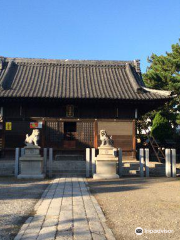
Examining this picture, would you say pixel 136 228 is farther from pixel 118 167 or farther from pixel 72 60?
pixel 72 60

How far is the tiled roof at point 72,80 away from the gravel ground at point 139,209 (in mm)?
6917

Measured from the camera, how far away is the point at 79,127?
15.1m

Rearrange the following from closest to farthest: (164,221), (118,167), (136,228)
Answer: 1. (136,228)
2. (164,221)
3. (118,167)

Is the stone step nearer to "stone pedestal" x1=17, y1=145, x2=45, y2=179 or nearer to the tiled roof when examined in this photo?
the tiled roof

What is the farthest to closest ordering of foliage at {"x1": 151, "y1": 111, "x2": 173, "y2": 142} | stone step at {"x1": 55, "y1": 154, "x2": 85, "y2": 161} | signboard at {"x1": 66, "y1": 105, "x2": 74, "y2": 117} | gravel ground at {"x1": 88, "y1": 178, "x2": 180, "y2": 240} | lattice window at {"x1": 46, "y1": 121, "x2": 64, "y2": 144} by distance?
1. foliage at {"x1": 151, "y1": 111, "x2": 173, "y2": 142}
2. signboard at {"x1": 66, "y1": 105, "x2": 74, "y2": 117}
3. lattice window at {"x1": 46, "y1": 121, "x2": 64, "y2": 144}
4. stone step at {"x1": 55, "y1": 154, "x2": 85, "y2": 161}
5. gravel ground at {"x1": 88, "y1": 178, "x2": 180, "y2": 240}

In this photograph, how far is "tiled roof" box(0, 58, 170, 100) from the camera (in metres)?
14.5

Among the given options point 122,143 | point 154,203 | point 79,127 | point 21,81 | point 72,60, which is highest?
point 72,60

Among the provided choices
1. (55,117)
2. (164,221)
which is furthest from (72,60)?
(164,221)

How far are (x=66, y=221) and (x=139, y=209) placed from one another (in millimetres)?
1941

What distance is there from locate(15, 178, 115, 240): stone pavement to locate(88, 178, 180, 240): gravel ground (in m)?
0.25

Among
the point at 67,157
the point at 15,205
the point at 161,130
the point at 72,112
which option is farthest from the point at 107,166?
the point at 161,130

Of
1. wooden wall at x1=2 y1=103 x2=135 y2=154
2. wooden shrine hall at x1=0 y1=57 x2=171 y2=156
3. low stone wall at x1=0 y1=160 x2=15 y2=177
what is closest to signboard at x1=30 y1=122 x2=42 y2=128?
wooden shrine hall at x1=0 y1=57 x2=171 y2=156

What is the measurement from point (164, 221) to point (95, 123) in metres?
10.5

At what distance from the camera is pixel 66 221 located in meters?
4.61
